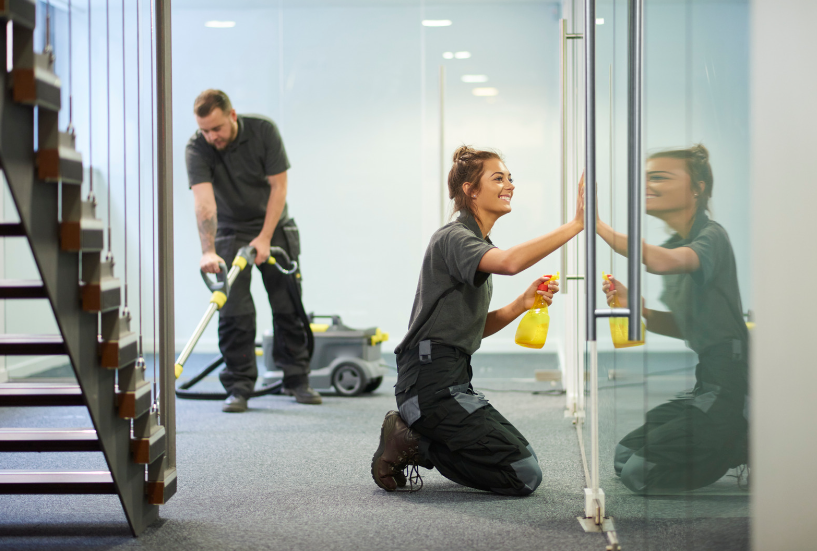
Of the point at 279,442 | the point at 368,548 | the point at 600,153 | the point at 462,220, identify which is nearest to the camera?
the point at 368,548

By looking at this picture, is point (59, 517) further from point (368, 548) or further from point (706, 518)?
point (706, 518)

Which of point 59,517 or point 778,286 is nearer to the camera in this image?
point 778,286


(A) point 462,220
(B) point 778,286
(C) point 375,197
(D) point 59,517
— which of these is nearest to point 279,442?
(D) point 59,517

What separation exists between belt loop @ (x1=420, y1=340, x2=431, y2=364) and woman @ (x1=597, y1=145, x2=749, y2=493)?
81cm

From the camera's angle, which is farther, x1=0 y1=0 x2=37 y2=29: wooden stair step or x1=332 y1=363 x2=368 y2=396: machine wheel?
x1=332 y1=363 x2=368 y2=396: machine wheel

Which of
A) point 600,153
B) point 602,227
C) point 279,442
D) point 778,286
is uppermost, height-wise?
point 600,153

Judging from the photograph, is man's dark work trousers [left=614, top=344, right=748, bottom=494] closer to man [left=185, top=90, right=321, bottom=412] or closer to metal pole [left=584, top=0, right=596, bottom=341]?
metal pole [left=584, top=0, right=596, bottom=341]

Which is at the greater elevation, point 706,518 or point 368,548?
point 706,518

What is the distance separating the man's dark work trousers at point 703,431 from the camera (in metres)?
1.22

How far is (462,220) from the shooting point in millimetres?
2213

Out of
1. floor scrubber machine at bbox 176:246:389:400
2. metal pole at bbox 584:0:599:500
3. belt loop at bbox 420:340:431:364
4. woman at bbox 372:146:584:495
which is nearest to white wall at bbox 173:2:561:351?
floor scrubber machine at bbox 176:246:389:400

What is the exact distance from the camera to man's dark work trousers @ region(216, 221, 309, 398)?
357cm

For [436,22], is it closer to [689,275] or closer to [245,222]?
[245,222]

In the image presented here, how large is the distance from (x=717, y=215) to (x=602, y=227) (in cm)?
61
